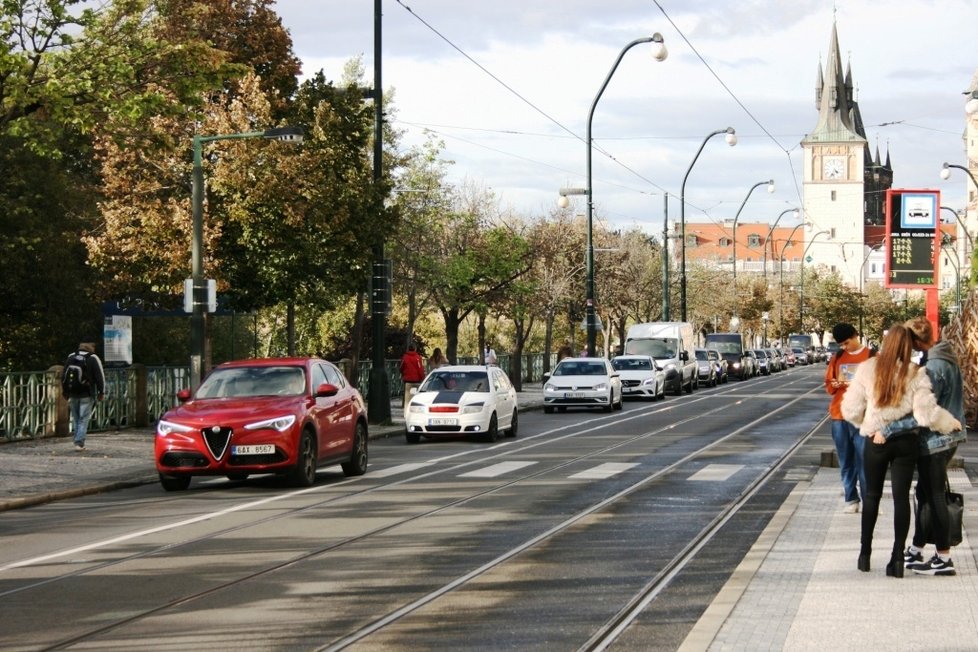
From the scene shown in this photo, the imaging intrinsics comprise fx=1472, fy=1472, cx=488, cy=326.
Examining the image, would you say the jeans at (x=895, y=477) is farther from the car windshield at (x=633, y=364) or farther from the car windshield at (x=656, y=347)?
the car windshield at (x=656, y=347)

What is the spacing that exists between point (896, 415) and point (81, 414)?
648 inches

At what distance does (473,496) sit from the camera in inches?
645

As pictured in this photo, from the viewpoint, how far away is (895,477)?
Result: 32.4 feet

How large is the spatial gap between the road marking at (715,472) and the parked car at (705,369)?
39834 millimetres

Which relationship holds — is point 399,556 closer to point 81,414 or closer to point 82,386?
point 81,414

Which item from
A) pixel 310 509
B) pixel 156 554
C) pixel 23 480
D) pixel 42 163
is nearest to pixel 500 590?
pixel 156 554

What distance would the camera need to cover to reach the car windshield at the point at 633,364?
1817 inches

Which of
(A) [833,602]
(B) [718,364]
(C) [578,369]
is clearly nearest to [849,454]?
(A) [833,602]

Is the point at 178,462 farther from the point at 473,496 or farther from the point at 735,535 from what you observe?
the point at 735,535

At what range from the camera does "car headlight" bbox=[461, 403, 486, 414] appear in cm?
2655

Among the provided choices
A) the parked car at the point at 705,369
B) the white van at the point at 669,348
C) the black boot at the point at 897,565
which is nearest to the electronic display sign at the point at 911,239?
the black boot at the point at 897,565

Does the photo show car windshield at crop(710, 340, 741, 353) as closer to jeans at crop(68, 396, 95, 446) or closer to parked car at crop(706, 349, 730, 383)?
parked car at crop(706, 349, 730, 383)

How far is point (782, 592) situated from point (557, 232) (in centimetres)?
5404

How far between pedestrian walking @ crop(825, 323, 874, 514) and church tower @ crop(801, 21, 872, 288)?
515 ft
